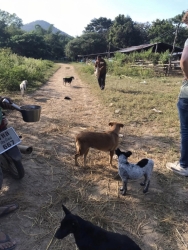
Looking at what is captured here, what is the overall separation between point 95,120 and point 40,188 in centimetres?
351

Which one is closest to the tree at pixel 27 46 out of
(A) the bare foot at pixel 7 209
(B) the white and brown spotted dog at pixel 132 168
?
(B) the white and brown spotted dog at pixel 132 168

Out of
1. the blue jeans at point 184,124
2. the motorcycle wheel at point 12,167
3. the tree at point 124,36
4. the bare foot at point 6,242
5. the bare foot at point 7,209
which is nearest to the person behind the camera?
the bare foot at point 6,242

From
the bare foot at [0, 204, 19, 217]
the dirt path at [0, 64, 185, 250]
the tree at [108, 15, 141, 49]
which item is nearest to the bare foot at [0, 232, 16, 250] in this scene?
the dirt path at [0, 64, 185, 250]

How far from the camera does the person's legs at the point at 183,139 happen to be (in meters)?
3.43

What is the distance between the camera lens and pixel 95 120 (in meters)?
6.45

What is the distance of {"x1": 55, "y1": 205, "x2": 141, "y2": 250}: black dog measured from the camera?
188cm

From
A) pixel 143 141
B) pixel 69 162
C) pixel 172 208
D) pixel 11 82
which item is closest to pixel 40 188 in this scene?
pixel 69 162

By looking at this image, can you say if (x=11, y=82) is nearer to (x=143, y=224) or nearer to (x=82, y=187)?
(x=82, y=187)

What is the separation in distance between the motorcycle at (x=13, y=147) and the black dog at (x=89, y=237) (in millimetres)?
1272

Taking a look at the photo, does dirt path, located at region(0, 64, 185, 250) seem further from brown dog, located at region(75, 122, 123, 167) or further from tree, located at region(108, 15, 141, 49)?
tree, located at region(108, 15, 141, 49)

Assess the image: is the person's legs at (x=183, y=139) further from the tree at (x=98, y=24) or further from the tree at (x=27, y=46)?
the tree at (x=98, y=24)

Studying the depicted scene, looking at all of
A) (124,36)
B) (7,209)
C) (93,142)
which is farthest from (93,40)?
(7,209)

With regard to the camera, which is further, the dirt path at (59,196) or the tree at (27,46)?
the tree at (27,46)

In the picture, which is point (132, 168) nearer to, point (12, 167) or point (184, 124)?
point (184, 124)
